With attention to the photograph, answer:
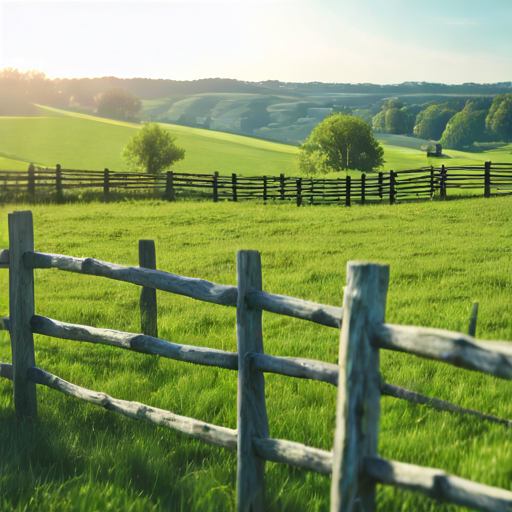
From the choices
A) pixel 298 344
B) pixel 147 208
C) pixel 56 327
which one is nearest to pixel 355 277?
pixel 56 327

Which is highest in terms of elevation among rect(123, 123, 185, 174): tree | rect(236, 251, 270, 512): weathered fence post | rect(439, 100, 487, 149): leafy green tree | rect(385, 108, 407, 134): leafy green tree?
rect(385, 108, 407, 134): leafy green tree

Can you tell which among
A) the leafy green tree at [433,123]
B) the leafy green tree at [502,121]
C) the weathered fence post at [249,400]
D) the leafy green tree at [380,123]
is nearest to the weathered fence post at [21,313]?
the weathered fence post at [249,400]

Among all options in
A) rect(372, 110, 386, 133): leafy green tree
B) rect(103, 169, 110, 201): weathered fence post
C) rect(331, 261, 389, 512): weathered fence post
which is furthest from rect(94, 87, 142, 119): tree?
rect(331, 261, 389, 512): weathered fence post

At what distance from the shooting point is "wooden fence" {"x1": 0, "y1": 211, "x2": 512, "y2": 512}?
211 cm

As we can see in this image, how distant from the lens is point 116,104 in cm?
13238

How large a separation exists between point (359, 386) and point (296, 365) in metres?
0.59

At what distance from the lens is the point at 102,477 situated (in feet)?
Result: 10.8

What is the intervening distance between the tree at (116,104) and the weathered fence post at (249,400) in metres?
137

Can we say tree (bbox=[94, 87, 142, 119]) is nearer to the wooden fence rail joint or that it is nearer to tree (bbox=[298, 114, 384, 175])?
tree (bbox=[298, 114, 384, 175])

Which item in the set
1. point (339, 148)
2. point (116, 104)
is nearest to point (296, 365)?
point (339, 148)

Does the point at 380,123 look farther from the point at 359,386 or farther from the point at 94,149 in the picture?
the point at 359,386

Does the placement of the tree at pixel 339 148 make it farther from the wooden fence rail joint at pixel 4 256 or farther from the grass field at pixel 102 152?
the wooden fence rail joint at pixel 4 256

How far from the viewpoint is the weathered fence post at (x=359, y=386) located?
7.58ft

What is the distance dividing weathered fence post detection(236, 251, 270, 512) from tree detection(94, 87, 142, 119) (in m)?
137
